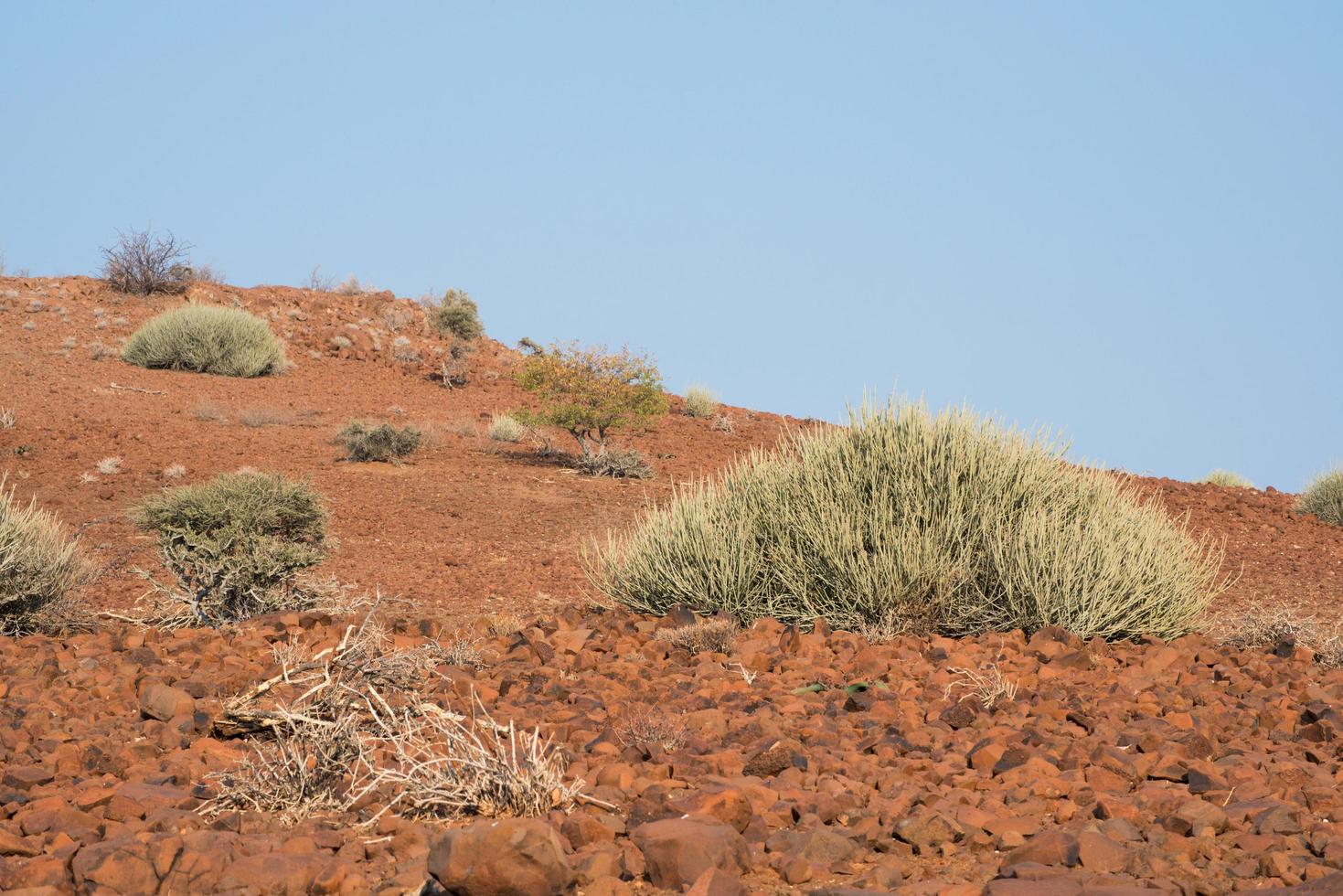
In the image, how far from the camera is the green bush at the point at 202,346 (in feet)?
88.6

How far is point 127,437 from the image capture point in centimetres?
1925

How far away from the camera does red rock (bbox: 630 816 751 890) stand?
3.57 metres

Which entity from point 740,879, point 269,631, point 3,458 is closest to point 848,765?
point 740,879

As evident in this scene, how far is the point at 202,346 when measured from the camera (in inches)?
1067

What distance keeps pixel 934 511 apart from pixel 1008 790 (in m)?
4.31

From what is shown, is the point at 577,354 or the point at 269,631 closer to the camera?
the point at 269,631

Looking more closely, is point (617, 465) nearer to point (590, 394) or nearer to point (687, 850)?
point (590, 394)

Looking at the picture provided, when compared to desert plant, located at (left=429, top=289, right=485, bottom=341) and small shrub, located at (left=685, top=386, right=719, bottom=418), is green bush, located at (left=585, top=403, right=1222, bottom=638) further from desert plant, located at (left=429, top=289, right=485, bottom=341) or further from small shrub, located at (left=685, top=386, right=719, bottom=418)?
desert plant, located at (left=429, top=289, right=485, bottom=341)

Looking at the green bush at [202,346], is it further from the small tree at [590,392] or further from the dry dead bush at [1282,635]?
the dry dead bush at [1282,635]

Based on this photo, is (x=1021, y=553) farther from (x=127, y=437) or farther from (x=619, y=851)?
(x=127, y=437)

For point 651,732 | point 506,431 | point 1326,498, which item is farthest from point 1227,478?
point 651,732

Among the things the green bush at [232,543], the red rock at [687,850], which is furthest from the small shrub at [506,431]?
the red rock at [687,850]

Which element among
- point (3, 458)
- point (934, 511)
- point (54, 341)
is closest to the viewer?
point (934, 511)

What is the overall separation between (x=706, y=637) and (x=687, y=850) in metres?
3.76
